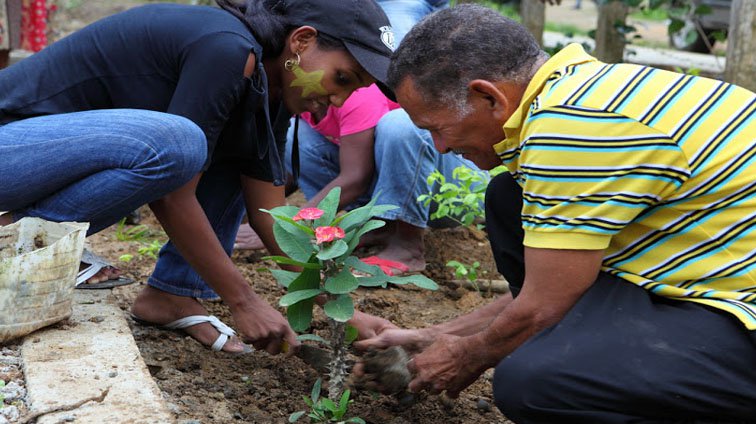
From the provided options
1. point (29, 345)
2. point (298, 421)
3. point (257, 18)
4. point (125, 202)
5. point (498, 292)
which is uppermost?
point (257, 18)

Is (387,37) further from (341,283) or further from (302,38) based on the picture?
(341,283)

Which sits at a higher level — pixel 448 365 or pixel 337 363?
pixel 448 365

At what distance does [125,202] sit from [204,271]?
0.32 metres

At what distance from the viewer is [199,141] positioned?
2.63 meters

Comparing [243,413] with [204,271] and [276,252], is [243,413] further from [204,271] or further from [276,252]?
[276,252]

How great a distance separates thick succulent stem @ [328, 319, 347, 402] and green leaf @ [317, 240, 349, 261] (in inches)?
Answer: 11.0

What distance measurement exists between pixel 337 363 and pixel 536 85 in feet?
3.16

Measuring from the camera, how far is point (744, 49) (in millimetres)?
4918

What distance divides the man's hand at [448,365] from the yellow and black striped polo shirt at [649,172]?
0.35 metres

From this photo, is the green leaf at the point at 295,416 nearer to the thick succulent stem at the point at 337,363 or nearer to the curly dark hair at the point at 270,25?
the thick succulent stem at the point at 337,363

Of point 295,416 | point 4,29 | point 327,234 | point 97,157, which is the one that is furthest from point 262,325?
point 4,29

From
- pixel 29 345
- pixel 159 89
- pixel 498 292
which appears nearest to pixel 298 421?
pixel 29 345

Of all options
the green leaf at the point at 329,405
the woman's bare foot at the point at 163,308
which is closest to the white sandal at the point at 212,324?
the woman's bare foot at the point at 163,308

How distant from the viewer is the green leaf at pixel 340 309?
2344 millimetres
